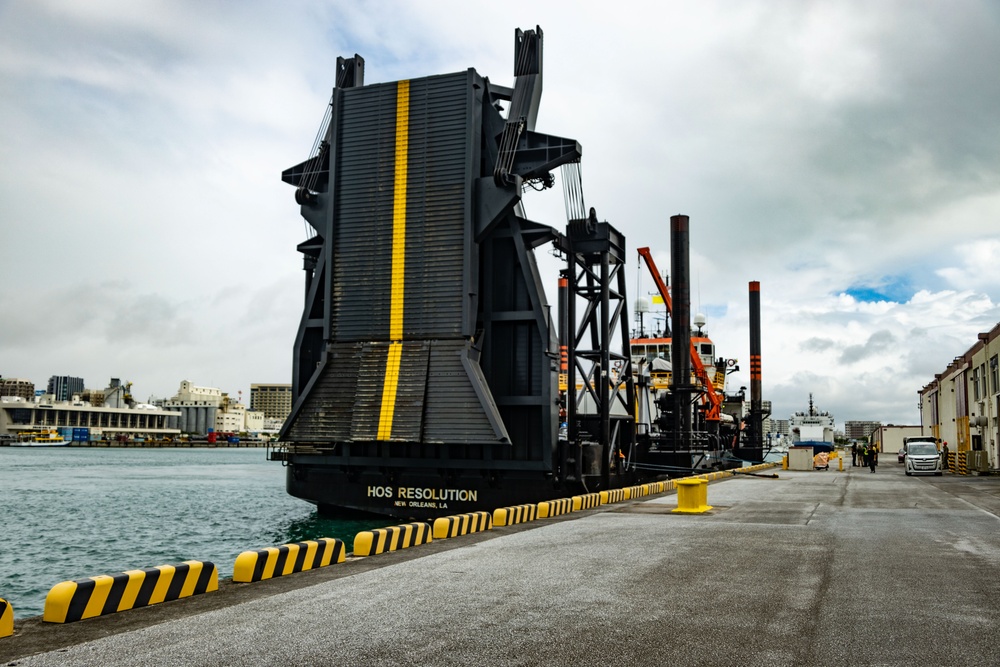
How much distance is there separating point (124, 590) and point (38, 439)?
671 feet

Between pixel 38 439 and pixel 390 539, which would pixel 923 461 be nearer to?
pixel 390 539

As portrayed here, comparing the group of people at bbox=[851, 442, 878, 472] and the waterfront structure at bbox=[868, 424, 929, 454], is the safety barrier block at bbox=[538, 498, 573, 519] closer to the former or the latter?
the group of people at bbox=[851, 442, 878, 472]

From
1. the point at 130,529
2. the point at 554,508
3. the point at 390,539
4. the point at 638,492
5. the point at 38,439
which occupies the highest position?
the point at 390,539

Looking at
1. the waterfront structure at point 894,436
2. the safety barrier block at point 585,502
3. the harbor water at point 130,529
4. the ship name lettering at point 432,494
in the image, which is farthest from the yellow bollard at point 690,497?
the waterfront structure at point 894,436

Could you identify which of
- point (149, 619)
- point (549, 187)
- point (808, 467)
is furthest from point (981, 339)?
point (149, 619)

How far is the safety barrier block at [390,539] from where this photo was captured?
13023mm

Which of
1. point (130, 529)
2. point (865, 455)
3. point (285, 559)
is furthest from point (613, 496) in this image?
point (865, 455)

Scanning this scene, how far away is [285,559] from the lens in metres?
11.3

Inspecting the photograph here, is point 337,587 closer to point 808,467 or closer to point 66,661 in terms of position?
point 66,661

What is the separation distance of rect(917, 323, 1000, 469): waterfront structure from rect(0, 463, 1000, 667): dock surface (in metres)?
40.4

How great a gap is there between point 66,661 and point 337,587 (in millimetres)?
3636

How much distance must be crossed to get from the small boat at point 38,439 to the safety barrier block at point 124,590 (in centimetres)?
20196

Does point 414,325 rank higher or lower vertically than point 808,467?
higher

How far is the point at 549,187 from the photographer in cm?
2605
